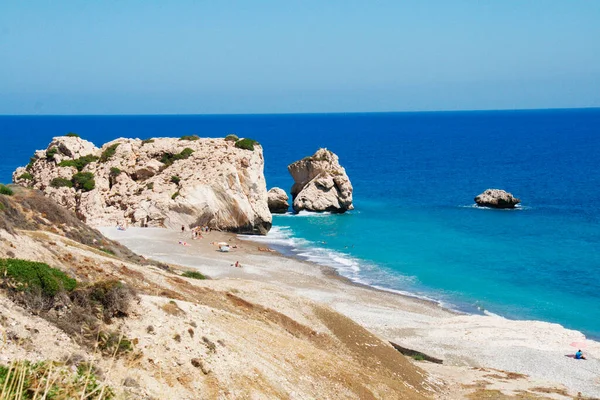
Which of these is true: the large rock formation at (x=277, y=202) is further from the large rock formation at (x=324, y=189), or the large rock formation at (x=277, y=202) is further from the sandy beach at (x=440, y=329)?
the sandy beach at (x=440, y=329)

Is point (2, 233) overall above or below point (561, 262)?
above

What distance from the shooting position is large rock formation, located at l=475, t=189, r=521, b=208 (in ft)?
246

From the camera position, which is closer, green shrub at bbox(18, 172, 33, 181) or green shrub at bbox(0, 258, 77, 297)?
green shrub at bbox(0, 258, 77, 297)

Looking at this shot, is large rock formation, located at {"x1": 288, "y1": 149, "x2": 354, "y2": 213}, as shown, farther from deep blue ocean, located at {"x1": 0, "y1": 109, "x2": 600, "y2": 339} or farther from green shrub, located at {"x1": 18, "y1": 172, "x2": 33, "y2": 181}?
green shrub, located at {"x1": 18, "y1": 172, "x2": 33, "y2": 181}

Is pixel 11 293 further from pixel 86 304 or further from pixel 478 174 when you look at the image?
pixel 478 174

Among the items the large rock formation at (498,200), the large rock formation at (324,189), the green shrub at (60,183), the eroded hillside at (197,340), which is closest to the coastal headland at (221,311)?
the eroded hillside at (197,340)

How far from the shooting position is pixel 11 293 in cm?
1524

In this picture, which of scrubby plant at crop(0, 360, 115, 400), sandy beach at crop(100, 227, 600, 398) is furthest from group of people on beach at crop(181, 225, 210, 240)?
scrubby plant at crop(0, 360, 115, 400)

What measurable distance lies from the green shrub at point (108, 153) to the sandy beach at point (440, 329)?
16824mm

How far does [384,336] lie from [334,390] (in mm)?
14263

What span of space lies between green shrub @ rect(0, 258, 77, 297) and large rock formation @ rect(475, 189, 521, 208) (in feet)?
215

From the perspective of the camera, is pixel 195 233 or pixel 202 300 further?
pixel 195 233

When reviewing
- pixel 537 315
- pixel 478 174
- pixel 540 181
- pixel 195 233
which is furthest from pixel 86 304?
pixel 478 174

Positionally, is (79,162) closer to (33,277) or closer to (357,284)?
(357,284)
